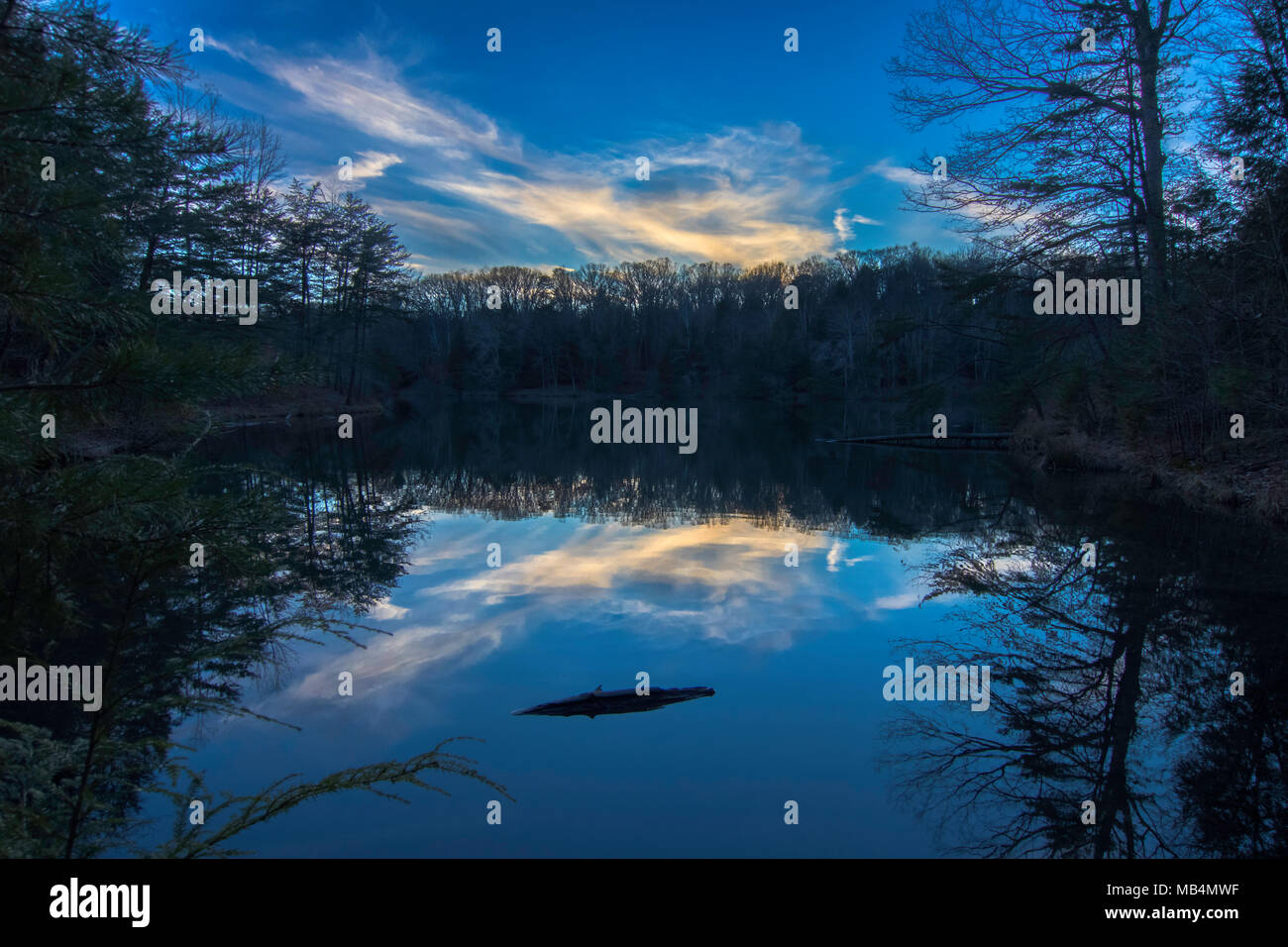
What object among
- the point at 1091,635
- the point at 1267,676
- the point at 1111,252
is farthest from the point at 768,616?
the point at 1111,252

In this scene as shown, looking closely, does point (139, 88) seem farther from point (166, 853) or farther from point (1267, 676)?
point (1267, 676)

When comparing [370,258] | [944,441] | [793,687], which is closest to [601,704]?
[793,687]

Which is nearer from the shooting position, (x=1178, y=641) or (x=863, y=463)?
(x=1178, y=641)

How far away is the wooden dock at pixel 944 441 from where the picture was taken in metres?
27.1

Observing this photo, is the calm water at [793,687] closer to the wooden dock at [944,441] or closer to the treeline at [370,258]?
the treeline at [370,258]

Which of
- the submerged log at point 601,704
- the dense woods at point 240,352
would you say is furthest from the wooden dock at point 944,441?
the submerged log at point 601,704

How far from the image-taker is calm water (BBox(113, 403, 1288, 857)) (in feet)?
13.7

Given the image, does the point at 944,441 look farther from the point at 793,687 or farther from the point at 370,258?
the point at 370,258

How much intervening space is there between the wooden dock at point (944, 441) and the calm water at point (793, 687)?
13.3 metres

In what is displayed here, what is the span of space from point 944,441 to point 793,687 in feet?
80.3

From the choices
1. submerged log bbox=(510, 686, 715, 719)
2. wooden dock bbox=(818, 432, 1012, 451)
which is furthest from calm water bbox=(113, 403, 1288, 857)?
wooden dock bbox=(818, 432, 1012, 451)

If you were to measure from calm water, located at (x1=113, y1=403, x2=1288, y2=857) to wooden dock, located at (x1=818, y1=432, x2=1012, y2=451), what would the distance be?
1333cm

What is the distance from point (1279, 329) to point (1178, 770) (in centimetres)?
1086

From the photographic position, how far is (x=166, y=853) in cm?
289
